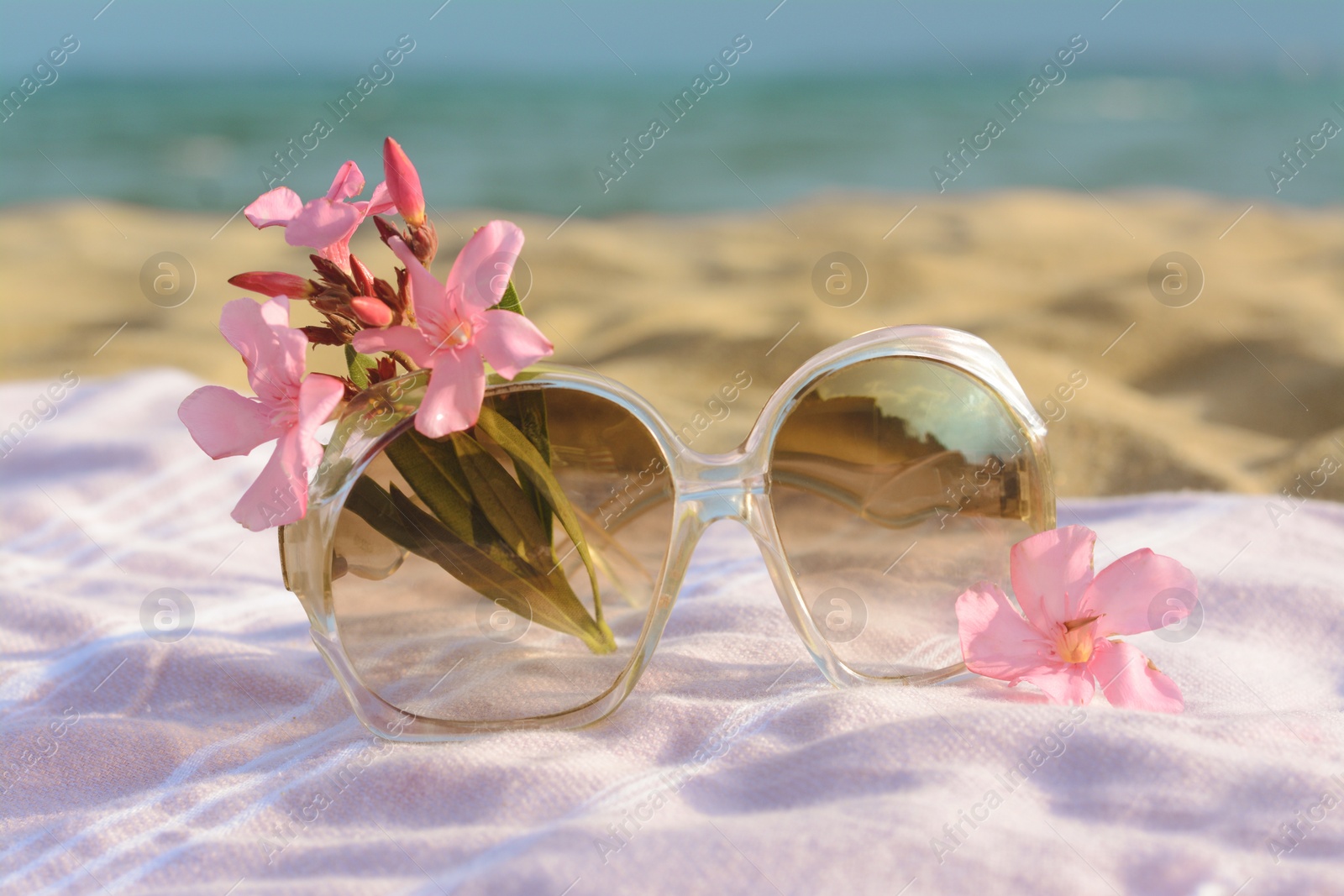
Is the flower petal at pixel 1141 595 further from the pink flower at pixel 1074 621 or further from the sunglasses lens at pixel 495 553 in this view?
the sunglasses lens at pixel 495 553

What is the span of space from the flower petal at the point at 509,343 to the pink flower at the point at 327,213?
0.12 metres

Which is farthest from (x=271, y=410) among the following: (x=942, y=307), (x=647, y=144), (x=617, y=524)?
(x=647, y=144)

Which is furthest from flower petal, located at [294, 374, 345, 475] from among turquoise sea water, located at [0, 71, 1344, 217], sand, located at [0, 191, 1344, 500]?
turquoise sea water, located at [0, 71, 1344, 217]

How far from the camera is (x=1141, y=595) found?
0.90 meters

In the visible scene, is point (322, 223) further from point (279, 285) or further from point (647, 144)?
point (647, 144)

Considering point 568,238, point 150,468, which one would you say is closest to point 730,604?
point 150,468

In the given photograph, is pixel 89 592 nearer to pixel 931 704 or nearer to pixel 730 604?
pixel 730 604

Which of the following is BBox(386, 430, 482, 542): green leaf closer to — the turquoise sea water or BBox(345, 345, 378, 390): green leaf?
BBox(345, 345, 378, 390): green leaf

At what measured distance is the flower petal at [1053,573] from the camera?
0.93 m

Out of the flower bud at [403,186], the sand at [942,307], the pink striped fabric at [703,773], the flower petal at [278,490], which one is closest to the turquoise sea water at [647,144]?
the sand at [942,307]

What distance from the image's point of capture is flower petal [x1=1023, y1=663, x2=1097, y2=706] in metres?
0.88

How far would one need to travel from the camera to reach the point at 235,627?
1241mm

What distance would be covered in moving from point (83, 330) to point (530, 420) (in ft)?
8.63

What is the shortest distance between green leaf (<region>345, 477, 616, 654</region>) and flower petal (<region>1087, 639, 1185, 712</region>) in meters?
0.43
